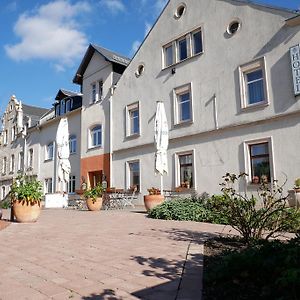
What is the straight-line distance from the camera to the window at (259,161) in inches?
529

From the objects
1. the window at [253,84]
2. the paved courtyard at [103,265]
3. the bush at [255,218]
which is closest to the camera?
the paved courtyard at [103,265]

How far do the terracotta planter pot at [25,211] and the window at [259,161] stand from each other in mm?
8457

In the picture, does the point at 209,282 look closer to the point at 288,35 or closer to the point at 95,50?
the point at 288,35

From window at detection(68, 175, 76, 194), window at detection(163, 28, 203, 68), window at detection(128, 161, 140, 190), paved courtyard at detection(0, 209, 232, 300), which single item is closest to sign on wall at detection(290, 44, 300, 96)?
window at detection(163, 28, 203, 68)

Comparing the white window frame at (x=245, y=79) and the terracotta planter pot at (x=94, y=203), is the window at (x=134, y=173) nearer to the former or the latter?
the terracotta planter pot at (x=94, y=203)

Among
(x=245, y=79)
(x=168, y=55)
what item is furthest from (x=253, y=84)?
(x=168, y=55)

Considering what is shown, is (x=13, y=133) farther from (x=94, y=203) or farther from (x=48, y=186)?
(x=94, y=203)

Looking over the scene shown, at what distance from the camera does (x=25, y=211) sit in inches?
392

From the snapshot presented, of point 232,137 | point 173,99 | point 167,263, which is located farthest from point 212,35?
point 167,263

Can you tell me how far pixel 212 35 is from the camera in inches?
628

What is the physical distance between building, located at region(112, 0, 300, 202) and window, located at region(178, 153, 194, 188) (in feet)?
0.16

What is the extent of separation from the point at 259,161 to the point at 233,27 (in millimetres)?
6234

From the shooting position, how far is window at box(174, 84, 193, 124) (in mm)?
16734

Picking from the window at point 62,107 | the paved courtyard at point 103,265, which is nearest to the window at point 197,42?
the paved courtyard at point 103,265
